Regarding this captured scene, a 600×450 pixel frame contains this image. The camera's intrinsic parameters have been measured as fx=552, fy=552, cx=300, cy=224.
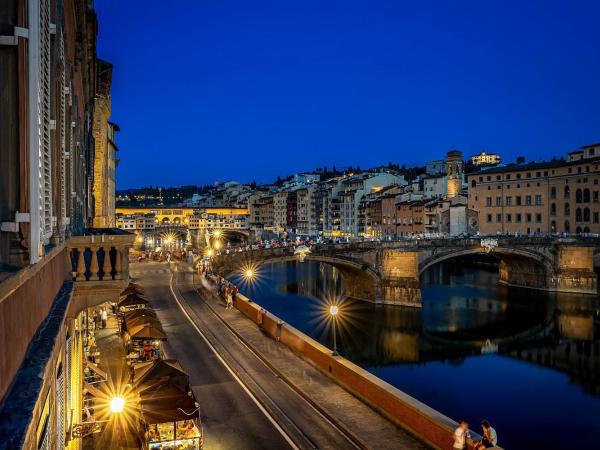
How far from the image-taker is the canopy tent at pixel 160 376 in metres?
13.7

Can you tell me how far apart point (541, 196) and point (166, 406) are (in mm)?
81076

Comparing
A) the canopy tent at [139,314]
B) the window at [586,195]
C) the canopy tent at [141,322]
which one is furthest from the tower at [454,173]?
the canopy tent at [141,322]

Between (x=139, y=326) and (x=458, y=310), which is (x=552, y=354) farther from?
(x=139, y=326)

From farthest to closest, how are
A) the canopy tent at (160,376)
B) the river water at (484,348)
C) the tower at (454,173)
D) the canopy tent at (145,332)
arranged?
the tower at (454,173)
the river water at (484,348)
the canopy tent at (145,332)
the canopy tent at (160,376)

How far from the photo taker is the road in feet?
48.2

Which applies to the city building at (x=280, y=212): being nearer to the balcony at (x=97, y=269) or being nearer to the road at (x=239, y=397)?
the road at (x=239, y=397)

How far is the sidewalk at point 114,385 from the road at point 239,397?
207 centimetres

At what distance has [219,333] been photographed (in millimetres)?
26703

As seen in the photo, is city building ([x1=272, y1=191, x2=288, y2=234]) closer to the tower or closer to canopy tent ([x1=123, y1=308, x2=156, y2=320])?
the tower

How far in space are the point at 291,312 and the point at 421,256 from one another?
17.2 meters

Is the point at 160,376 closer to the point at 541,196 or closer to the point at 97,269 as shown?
the point at 97,269

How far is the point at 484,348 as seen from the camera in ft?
138

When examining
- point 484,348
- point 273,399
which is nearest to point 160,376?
point 273,399

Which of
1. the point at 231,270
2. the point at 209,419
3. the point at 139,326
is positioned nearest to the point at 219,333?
the point at 139,326
